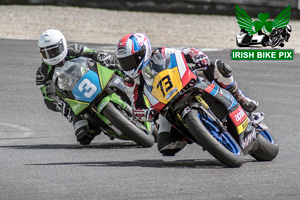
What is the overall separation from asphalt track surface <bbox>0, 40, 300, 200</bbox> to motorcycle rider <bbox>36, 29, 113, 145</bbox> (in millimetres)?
224

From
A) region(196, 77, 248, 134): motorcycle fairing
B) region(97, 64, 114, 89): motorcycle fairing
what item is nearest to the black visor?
region(196, 77, 248, 134): motorcycle fairing

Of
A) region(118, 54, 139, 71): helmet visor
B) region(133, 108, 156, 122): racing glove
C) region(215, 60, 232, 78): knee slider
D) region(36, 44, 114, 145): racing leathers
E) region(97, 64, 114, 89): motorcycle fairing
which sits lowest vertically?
region(36, 44, 114, 145): racing leathers

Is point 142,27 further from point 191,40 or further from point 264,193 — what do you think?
point 264,193

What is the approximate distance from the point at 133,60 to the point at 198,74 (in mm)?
688

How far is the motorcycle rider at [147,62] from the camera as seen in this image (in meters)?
7.51

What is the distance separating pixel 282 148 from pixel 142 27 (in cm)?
1407

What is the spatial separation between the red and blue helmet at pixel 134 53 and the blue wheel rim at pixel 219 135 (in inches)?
33.4

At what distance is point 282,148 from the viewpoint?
9.03m

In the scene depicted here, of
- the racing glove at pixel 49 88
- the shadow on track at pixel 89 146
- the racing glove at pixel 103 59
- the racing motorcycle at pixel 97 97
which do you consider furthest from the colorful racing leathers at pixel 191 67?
the racing glove at pixel 49 88

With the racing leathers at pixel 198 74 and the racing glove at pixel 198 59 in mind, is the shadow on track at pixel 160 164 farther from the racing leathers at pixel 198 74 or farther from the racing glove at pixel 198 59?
the racing glove at pixel 198 59

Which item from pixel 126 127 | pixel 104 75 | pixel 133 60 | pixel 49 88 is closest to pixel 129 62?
pixel 133 60

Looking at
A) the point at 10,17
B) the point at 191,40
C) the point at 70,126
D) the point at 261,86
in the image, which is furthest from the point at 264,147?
the point at 10,17

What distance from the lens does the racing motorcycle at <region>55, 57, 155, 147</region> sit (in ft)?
29.8

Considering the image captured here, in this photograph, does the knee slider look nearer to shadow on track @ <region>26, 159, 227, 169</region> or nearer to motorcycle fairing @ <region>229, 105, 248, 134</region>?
motorcycle fairing @ <region>229, 105, 248, 134</region>
